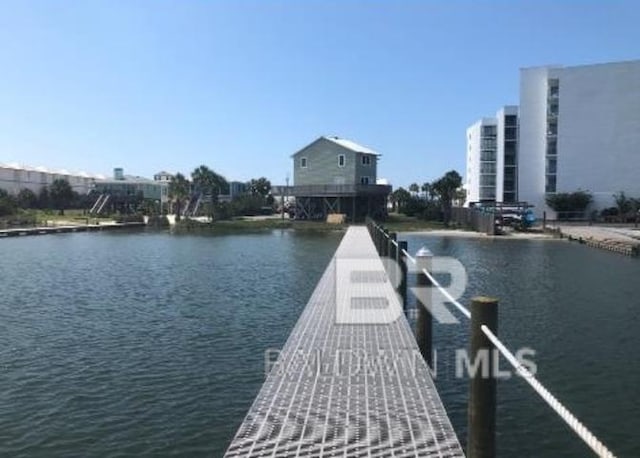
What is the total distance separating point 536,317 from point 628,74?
7741cm

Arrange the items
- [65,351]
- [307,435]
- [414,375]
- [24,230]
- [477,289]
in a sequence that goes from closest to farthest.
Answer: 1. [307,435]
2. [414,375]
3. [65,351]
4. [477,289]
5. [24,230]

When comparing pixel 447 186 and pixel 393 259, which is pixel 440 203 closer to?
pixel 447 186

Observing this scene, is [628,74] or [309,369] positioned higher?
[628,74]

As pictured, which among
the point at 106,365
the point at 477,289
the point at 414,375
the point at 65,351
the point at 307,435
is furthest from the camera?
the point at 477,289

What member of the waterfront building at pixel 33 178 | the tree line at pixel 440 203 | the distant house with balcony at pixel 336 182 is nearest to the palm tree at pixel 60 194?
the waterfront building at pixel 33 178

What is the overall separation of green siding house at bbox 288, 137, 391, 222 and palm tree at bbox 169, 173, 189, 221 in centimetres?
2404

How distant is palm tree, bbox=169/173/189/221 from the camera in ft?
347

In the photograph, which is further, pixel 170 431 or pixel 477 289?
pixel 477 289

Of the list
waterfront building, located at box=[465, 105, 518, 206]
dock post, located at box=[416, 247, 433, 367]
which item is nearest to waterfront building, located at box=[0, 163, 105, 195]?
waterfront building, located at box=[465, 105, 518, 206]

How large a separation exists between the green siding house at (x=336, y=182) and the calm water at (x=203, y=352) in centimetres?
4982

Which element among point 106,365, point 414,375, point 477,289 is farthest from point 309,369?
point 477,289

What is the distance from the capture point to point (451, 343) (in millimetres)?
16672

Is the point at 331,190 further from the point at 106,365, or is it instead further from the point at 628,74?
the point at 106,365

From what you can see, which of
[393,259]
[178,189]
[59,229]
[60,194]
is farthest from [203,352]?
[60,194]
